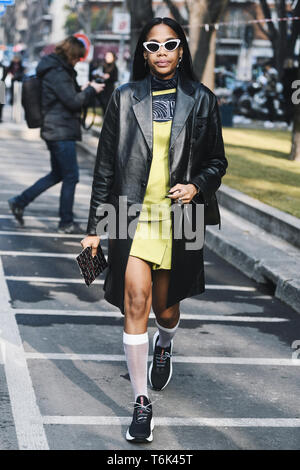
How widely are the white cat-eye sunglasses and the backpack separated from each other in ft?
16.7

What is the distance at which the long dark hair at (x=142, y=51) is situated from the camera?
446 centimetres

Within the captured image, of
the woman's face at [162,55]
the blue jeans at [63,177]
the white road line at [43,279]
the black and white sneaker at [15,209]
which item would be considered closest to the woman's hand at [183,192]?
the woman's face at [162,55]

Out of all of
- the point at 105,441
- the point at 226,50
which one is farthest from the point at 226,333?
the point at 226,50

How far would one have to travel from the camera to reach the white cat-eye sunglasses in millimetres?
4379

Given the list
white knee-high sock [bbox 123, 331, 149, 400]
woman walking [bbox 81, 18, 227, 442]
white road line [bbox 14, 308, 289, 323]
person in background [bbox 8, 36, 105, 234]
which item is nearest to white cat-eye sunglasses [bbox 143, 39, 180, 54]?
woman walking [bbox 81, 18, 227, 442]

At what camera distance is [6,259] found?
8414 millimetres

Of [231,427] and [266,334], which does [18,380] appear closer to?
[231,427]

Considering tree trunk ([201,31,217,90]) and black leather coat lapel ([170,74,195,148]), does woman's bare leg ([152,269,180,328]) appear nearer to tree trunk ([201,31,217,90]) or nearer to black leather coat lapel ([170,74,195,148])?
black leather coat lapel ([170,74,195,148])

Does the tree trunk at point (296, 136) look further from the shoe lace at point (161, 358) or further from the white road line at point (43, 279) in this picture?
the shoe lace at point (161, 358)

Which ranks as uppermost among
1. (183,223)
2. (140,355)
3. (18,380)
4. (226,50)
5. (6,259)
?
(183,223)

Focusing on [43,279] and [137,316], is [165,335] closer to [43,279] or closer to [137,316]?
[137,316]
